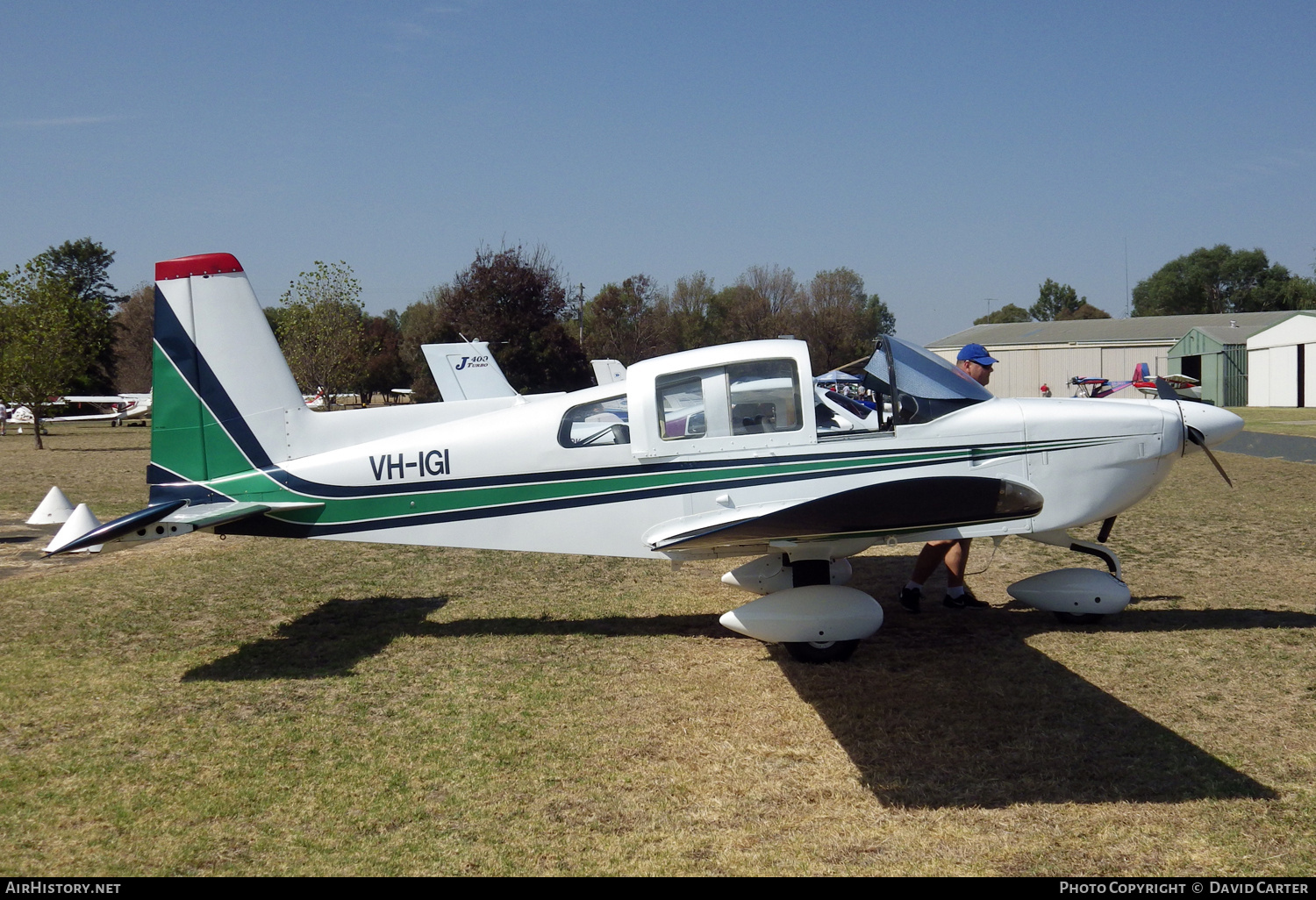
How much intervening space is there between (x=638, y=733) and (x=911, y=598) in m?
3.36

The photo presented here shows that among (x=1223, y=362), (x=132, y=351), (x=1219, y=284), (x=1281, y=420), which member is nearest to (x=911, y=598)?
(x=1281, y=420)

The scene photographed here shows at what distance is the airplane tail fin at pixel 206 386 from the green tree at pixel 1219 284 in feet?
324

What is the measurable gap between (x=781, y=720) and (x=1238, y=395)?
5275cm

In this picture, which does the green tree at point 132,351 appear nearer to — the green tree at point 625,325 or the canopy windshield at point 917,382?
the green tree at point 625,325

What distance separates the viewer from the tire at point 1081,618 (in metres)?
6.77

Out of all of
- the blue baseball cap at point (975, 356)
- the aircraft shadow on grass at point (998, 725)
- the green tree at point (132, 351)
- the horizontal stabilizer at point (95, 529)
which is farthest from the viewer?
the green tree at point (132, 351)

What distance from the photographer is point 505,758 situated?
4.61 metres

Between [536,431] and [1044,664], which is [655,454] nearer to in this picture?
[536,431]

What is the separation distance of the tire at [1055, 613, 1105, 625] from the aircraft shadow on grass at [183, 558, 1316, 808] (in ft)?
0.34

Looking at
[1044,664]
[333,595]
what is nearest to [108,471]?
[333,595]

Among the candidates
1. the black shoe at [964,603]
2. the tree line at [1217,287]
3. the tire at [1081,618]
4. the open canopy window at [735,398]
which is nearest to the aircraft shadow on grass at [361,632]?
the open canopy window at [735,398]

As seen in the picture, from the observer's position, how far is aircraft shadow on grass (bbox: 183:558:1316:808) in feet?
13.7
